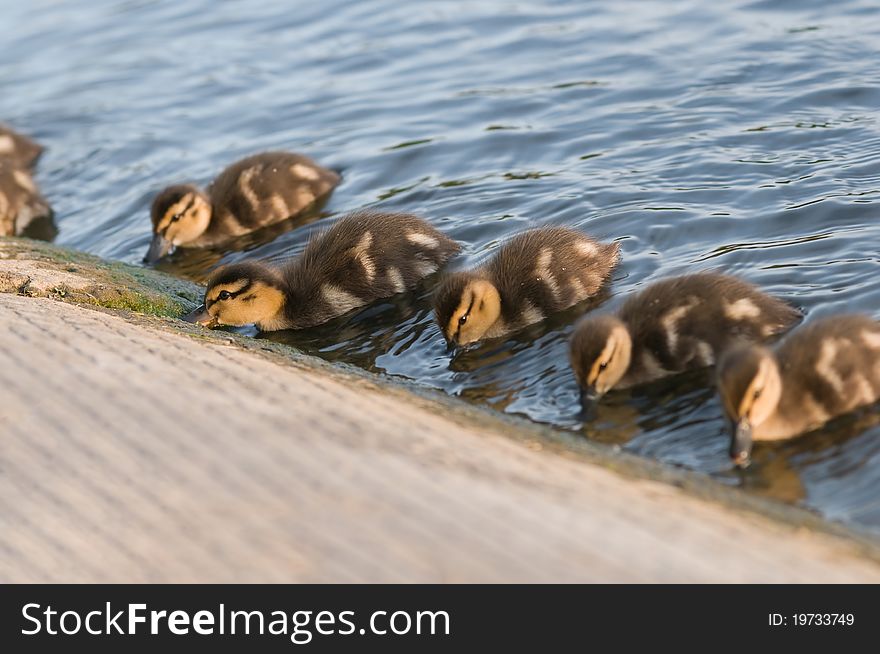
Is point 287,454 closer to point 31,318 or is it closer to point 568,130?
point 31,318

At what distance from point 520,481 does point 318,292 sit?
9.48 ft

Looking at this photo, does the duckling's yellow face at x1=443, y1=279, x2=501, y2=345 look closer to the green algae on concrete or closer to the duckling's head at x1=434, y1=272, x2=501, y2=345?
the duckling's head at x1=434, y1=272, x2=501, y2=345

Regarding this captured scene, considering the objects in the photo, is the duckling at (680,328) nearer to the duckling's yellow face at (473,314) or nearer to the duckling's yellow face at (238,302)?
the duckling's yellow face at (473,314)

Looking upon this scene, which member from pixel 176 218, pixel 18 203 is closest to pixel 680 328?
pixel 176 218

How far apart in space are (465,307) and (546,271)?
1.31 feet

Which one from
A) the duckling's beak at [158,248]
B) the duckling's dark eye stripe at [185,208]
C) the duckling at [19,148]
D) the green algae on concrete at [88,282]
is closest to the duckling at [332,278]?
the green algae on concrete at [88,282]

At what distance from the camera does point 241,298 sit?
16.3 ft

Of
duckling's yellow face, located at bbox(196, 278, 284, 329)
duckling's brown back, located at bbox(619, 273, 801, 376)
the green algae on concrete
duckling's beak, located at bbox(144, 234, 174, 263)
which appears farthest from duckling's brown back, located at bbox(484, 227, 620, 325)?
duckling's beak, located at bbox(144, 234, 174, 263)

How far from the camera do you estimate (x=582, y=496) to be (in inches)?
88.8

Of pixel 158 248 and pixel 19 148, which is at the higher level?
pixel 19 148

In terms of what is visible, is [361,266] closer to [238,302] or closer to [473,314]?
[238,302]

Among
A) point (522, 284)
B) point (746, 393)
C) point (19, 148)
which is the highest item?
point (746, 393)

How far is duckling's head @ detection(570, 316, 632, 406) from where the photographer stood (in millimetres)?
3738

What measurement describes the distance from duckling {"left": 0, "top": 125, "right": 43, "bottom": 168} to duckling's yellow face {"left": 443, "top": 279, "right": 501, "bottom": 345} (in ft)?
16.0
